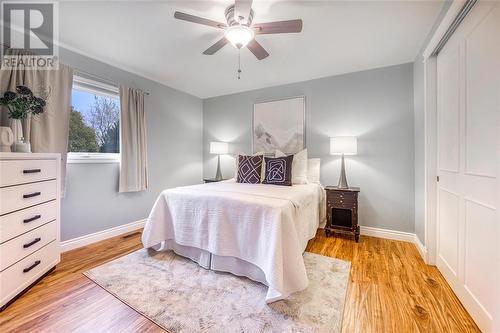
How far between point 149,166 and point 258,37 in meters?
2.54

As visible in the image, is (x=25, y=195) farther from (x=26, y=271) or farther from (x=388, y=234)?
(x=388, y=234)

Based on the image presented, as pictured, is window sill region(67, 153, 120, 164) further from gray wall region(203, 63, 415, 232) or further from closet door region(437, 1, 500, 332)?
closet door region(437, 1, 500, 332)

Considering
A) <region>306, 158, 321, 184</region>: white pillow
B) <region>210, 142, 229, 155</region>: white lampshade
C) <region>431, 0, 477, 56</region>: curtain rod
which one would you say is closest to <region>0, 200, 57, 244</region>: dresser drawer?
<region>210, 142, 229, 155</region>: white lampshade

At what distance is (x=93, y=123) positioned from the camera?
2740 millimetres

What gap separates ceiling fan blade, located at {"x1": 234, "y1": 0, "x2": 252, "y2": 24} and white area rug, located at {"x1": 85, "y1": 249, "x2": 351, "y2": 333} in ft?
7.16

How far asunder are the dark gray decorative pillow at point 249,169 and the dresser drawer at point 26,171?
207 centimetres

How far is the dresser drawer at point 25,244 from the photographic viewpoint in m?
1.43

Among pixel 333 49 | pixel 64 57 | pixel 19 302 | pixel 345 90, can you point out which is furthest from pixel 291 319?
pixel 64 57

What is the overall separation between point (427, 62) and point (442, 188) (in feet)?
4.29

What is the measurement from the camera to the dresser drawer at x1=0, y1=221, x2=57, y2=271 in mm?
1433

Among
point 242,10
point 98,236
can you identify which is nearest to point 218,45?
point 242,10

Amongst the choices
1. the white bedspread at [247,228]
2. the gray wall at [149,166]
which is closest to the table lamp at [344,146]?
the white bedspread at [247,228]

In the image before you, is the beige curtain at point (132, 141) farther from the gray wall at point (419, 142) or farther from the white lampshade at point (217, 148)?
the gray wall at point (419, 142)

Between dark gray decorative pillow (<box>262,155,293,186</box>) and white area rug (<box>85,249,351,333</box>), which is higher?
dark gray decorative pillow (<box>262,155,293,186</box>)
